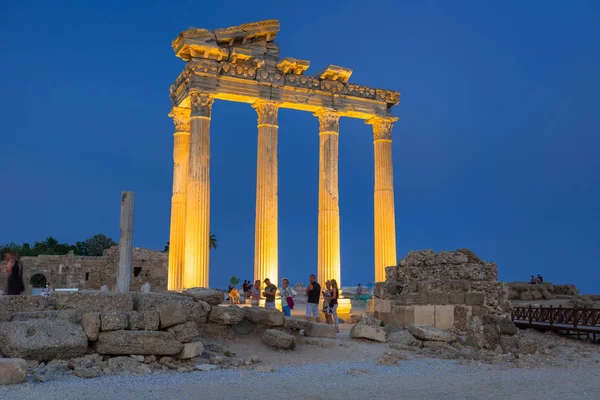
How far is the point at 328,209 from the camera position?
2591 cm

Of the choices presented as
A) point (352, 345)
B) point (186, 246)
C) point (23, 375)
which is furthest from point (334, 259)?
point (23, 375)

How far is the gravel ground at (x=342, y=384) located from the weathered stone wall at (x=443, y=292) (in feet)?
13.9

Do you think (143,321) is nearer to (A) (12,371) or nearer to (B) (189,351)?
(B) (189,351)

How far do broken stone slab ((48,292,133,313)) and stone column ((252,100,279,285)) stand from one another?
13129mm

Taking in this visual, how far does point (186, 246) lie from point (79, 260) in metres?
19.9

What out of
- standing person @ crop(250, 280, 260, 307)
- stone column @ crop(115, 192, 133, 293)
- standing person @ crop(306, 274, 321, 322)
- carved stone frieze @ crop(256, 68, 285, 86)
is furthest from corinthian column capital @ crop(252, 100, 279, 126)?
stone column @ crop(115, 192, 133, 293)

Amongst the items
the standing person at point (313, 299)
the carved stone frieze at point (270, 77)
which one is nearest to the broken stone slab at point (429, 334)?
the standing person at point (313, 299)

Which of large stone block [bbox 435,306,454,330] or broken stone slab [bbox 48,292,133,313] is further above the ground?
broken stone slab [bbox 48,292,133,313]

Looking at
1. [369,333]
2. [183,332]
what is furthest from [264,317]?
[369,333]

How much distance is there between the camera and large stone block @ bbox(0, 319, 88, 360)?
9.48m

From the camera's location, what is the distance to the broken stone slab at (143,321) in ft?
35.0

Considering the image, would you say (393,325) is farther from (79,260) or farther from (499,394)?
(79,260)

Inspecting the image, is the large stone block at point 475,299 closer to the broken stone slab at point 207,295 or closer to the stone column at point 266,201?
the broken stone slab at point 207,295

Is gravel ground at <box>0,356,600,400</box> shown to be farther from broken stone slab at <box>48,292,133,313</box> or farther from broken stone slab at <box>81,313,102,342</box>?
broken stone slab at <box>48,292,133,313</box>
